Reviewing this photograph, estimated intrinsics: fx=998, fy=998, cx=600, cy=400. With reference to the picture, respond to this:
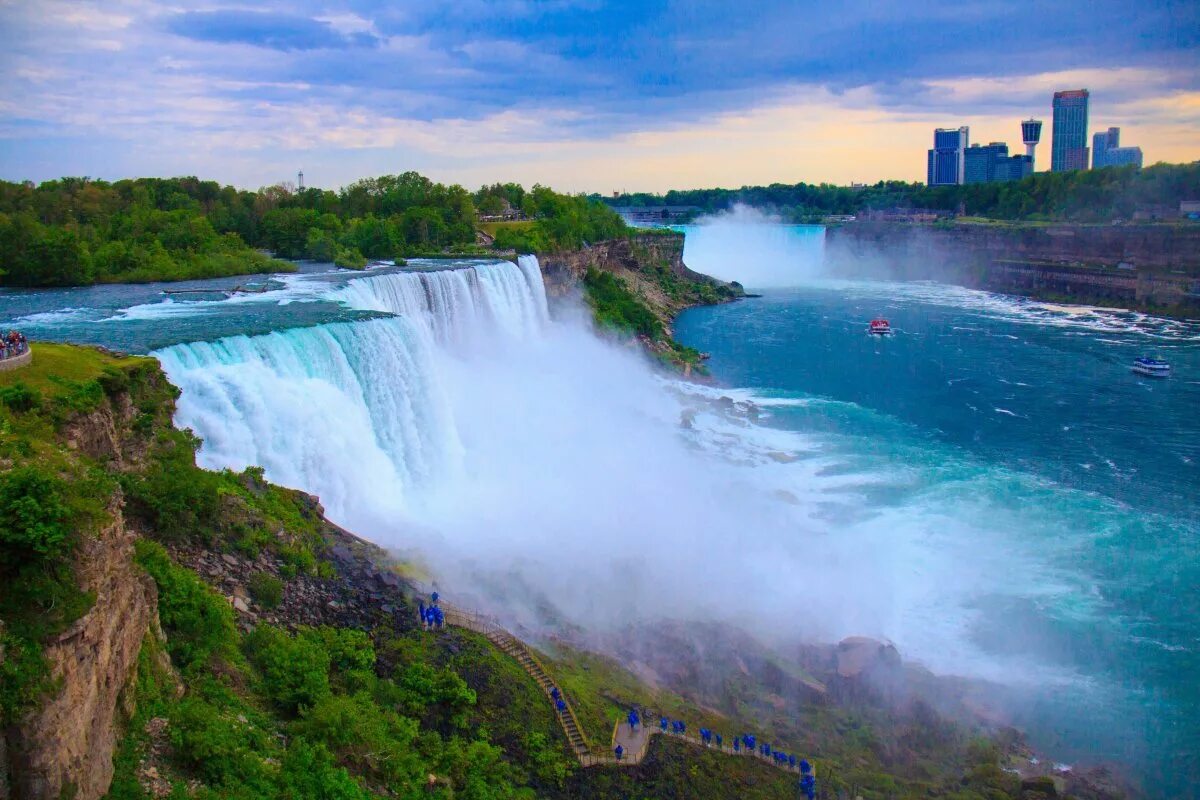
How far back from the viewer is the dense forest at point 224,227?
34719 mm

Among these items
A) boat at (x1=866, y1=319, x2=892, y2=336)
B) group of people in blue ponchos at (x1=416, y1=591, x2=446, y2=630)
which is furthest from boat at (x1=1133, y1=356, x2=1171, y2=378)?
group of people in blue ponchos at (x1=416, y1=591, x2=446, y2=630)

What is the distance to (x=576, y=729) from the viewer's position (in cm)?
1480

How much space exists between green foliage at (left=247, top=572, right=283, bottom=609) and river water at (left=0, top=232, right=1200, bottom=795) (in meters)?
4.08

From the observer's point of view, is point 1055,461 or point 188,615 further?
point 1055,461

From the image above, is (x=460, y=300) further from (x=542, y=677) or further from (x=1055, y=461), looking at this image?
(x=542, y=677)

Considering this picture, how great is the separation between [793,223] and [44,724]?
18465 cm

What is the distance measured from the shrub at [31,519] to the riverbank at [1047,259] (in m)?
72.6

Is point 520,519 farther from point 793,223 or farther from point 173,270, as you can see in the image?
point 793,223

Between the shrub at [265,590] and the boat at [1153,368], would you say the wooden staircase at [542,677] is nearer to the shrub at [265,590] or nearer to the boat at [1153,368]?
the shrub at [265,590]

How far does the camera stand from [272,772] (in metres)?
10.7

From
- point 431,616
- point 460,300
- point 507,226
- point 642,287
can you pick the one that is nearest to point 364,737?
point 431,616

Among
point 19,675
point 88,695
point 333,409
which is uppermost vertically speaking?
point 19,675

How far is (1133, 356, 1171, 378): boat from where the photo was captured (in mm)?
45625

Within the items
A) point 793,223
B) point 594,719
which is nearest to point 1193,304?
point 594,719
